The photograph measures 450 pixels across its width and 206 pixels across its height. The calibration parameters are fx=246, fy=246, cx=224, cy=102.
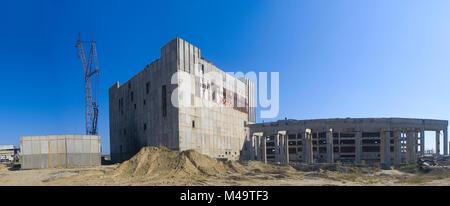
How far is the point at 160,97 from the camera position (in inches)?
1603

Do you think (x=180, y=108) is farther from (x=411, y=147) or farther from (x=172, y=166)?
(x=411, y=147)

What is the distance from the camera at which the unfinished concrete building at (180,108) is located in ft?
126

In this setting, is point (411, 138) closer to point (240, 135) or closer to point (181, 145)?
point (240, 135)

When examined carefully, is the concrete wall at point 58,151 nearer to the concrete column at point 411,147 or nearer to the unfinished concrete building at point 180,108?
the unfinished concrete building at point 180,108

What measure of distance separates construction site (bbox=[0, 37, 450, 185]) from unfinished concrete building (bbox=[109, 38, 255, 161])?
0.55 feet

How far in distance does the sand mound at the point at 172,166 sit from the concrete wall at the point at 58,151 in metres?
14.6

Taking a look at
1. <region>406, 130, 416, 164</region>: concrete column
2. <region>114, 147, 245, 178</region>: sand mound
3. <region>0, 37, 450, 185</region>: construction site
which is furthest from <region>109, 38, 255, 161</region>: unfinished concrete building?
<region>406, 130, 416, 164</region>: concrete column

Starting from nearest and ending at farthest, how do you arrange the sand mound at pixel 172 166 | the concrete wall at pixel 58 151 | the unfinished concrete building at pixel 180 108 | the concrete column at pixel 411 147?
1. the sand mound at pixel 172 166
2. the concrete wall at pixel 58 151
3. the unfinished concrete building at pixel 180 108
4. the concrete column at pixel 411 147

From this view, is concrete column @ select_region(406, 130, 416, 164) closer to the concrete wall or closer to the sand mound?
the sand mound

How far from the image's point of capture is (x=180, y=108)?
37.8m

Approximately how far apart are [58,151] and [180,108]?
1859 centimetres

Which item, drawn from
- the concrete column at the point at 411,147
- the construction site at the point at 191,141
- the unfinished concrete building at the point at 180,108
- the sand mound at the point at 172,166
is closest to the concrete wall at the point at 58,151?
the construction site at the point at 191,141
